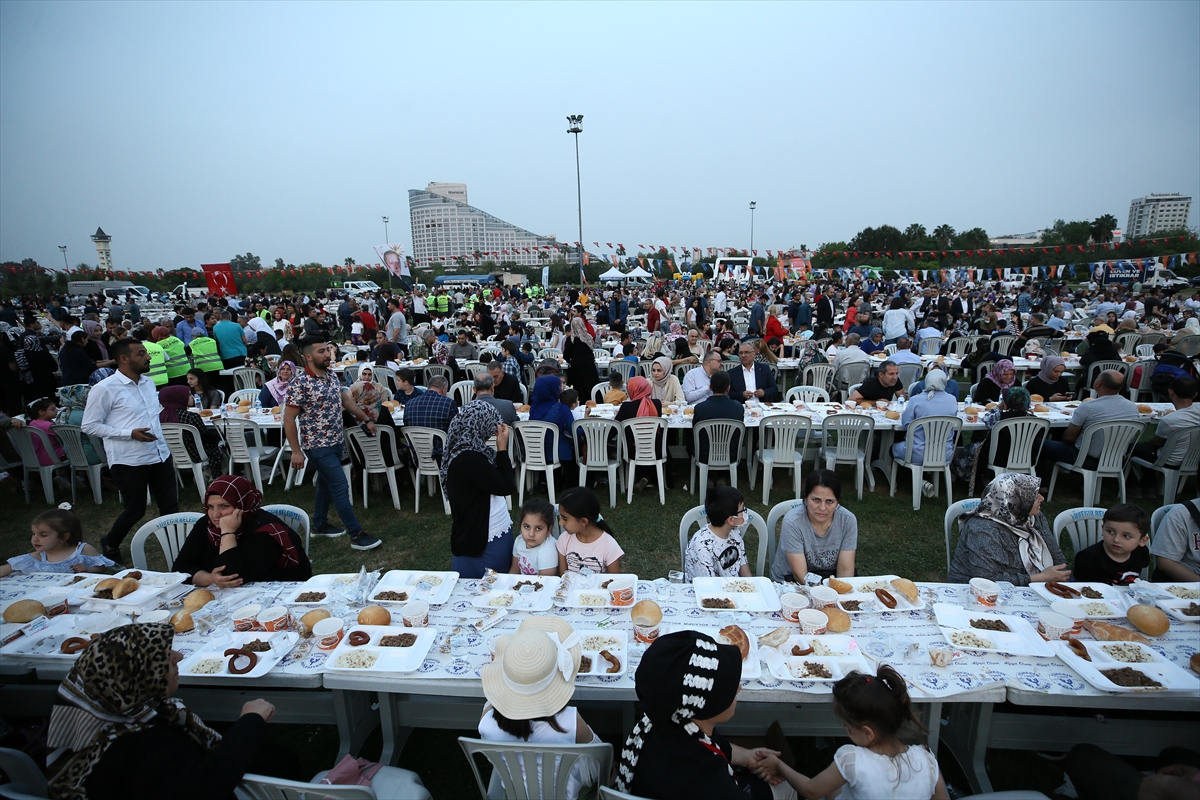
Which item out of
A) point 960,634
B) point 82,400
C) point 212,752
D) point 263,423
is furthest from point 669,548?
point 82,400

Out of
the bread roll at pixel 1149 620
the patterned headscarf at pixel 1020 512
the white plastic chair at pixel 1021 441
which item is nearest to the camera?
the bread roll at pixel 1149 620

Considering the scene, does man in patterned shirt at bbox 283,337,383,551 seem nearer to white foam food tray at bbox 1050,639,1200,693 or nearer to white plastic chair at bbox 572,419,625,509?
white plastic chair at bbox 572,419,625,509

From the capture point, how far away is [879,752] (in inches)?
78.9

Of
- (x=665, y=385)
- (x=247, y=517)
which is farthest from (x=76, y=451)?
(x=665, y=385)

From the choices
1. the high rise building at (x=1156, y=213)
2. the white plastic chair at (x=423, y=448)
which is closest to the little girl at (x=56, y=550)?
the white plastic chair at (x=423, y=448)

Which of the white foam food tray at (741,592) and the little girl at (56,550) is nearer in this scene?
the white foam food tray at (741,592)

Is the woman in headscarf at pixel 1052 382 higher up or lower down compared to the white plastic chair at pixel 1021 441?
higher up

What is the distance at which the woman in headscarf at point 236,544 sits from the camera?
126 inches

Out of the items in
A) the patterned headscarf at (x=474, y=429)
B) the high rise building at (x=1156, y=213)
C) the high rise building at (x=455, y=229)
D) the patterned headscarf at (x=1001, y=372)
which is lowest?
the patterned headscarf at (x=1001, y=372)

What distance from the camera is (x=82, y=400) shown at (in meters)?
6.87

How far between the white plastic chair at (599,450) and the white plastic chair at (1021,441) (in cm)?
358

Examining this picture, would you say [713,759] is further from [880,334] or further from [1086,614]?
[880,334]

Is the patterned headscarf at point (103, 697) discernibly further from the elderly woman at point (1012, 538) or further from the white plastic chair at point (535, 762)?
the elderly woman at point (1012, 538)

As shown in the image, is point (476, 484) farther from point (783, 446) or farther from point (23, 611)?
point (783, 446)
